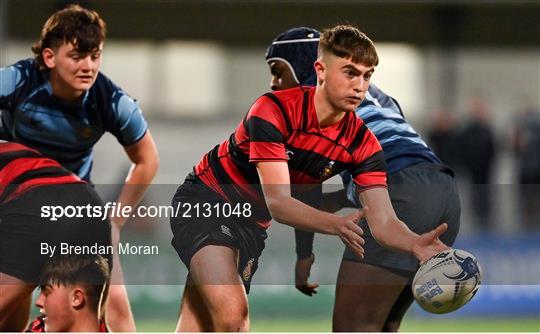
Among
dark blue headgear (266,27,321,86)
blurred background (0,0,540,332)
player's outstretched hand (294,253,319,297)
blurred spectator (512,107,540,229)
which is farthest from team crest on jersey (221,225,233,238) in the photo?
blurred background (0,0,540,332)

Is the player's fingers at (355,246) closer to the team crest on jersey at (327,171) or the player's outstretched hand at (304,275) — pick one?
the team crest on jersey at (327,171)

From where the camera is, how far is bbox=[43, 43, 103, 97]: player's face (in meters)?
5.26

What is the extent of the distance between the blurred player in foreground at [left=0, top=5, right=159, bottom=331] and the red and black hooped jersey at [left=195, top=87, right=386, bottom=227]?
672mm

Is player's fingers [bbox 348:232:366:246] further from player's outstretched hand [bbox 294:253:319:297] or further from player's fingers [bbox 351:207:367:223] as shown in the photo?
player's outstretched hand [bbox 294:253:319:297]

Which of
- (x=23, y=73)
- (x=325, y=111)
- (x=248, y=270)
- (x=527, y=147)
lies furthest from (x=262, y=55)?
(x=325, y=111)

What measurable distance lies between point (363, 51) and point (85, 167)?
181 cm

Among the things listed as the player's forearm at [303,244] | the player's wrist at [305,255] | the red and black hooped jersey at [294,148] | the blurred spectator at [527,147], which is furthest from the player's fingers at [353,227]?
the blurred spectator at [527,147]

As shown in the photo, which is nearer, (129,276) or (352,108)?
(352,108)

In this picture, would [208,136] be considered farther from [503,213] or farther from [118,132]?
[118,132]

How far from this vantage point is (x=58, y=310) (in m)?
4.90

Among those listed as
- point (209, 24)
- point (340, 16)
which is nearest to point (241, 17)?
point (209, 24)

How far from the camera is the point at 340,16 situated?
682 inches

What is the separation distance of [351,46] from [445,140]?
9467 mm

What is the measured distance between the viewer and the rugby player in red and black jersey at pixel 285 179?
4.69 meters
